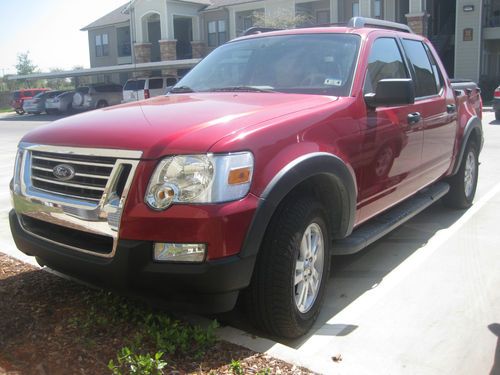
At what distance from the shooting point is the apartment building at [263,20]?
26844mm

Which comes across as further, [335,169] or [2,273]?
[2,273]

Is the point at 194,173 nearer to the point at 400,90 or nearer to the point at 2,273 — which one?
the point at 400,90

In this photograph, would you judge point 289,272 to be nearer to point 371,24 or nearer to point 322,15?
point 371,24

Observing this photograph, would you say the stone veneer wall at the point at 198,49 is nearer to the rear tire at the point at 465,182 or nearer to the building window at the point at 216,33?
the building window at the point at 216,33

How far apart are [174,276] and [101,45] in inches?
1713

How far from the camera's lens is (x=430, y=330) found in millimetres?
3539

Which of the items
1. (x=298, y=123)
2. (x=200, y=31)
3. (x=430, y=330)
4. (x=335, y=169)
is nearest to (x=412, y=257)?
(x=430, y=330)

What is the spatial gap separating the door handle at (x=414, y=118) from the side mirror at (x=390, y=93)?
24.4 inches

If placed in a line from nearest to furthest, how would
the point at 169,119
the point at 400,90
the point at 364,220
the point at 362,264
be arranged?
1. the point at 169,119
2. the point at 400,90
3. the point at 364,220
4. the point at 362,264

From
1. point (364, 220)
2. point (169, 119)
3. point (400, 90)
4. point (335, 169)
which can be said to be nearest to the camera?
point (169, 119)

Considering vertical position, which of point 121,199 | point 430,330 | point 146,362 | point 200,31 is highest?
point 200,31

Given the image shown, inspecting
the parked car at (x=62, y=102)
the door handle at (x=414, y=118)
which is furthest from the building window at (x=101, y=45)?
the door handle at (x=414, y=118)

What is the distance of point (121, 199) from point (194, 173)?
0.41 meters

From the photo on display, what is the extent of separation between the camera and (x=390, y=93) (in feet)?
12.8
